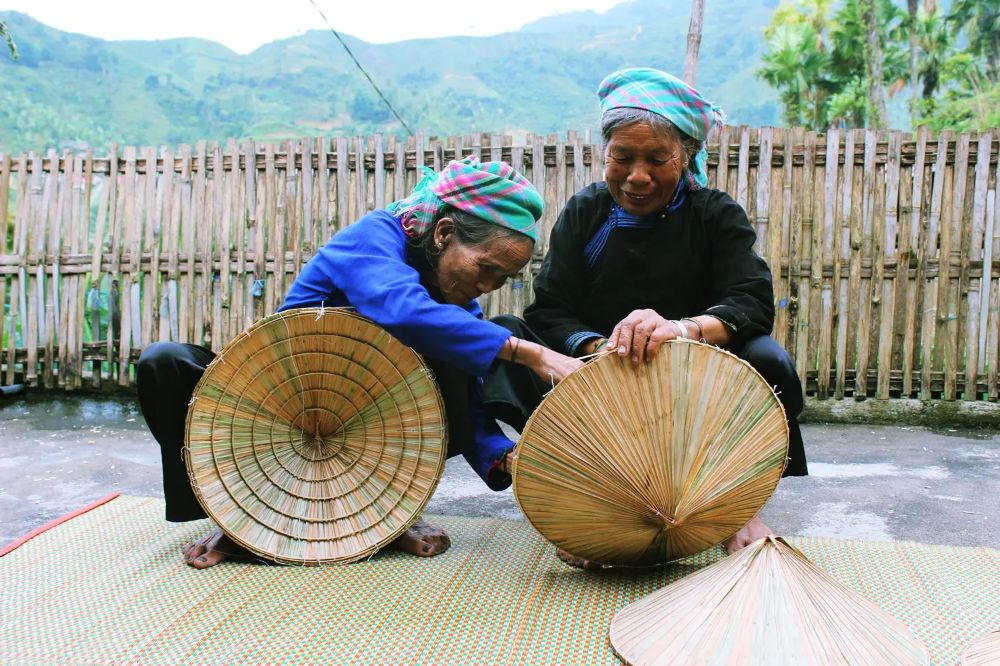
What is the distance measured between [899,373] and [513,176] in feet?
11.4

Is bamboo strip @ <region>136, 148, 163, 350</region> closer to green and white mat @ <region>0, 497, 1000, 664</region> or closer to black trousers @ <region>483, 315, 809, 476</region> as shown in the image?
green and white mat @ <region>0, 497, 1000, 664</region>

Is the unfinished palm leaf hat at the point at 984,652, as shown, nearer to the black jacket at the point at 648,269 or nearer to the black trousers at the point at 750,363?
the black trousers at the point at 750,363

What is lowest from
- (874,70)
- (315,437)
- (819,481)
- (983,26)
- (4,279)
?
(819,481)

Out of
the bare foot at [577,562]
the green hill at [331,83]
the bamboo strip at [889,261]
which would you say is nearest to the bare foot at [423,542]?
the bare foot at [577,562]

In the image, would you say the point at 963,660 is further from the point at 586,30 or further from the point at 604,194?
the point at 586,30

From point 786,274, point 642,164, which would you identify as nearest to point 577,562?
point 642,164

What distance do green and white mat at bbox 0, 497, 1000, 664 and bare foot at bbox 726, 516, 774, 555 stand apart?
87 mm

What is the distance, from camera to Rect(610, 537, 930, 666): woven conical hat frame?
1552 millimetres

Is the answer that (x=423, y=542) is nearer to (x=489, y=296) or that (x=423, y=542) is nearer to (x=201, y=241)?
(x=489, y=296)

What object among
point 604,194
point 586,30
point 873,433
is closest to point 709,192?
point 604,194

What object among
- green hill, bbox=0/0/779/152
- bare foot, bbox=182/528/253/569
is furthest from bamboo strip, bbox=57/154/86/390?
green hill, bbox=0/0/779/152

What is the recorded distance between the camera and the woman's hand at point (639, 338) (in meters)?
1.84

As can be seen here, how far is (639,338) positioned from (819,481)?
6.54 feet

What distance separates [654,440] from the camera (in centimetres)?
185
